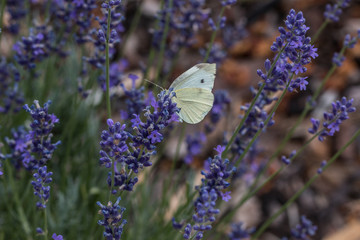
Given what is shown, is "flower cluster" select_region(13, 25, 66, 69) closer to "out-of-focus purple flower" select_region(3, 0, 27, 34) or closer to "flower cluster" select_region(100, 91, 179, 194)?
"out-of-focus purple flower" select_region(3, 0, 27, 34)

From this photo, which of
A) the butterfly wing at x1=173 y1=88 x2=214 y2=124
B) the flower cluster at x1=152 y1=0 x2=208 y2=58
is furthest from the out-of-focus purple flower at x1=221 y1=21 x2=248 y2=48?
the butterfly wing at x1=173 y1=88 x2=214 y2=124

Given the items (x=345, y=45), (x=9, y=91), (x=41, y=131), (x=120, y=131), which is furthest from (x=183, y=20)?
(x=120, y=131)

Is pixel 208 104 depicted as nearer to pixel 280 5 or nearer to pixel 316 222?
pixel 316 222

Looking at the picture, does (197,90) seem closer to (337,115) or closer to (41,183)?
(337,115)

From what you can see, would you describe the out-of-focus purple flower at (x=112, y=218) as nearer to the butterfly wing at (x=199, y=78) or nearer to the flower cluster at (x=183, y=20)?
the butterfly wing at (x=199, y=78)

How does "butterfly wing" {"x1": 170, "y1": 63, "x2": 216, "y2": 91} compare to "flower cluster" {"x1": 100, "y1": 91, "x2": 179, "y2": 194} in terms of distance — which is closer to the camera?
"flower cluster" {"x1": 100, "y1": 91, "x2": 179, "y2": 194}

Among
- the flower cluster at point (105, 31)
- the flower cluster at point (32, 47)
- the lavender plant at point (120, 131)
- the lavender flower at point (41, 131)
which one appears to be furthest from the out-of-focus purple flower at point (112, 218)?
the flower cluster at point (32, 47)

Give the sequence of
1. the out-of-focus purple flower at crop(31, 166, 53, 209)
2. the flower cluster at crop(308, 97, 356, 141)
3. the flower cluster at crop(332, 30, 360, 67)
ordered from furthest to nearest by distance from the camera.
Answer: the flower cluster at crop(332, 30, 360, 67) < the flower cluster at crop(308, 97, 356, 141) < the out-of-focus purple flower at crop(31, 166, 53, 209)

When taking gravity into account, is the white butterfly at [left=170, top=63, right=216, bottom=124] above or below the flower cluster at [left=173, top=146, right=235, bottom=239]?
above
